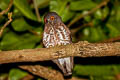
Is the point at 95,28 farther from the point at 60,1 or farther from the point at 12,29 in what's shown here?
the point at 12,29

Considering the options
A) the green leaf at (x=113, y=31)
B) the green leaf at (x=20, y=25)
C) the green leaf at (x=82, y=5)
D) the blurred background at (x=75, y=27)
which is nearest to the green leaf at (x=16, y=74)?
the blurred background at (x=75, y=27)

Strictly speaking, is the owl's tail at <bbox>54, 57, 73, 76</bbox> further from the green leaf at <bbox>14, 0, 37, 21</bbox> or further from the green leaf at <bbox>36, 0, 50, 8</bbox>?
the green leaf at <bbox>36, 0, 50, 8</bbox>

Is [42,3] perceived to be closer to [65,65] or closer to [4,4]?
[4,4]

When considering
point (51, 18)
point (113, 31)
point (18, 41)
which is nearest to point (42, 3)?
point (18, 41)

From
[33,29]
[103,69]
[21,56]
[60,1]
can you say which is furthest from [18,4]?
[103,69]

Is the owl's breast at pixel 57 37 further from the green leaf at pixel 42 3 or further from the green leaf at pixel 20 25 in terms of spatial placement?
the green leaf at pixel 42 3

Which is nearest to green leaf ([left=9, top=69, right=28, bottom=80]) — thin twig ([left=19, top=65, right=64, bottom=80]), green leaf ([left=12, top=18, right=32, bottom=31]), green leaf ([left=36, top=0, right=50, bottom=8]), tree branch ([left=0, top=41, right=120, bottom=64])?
thin twig ([left=19, top=65, right=64, bottom=80])
